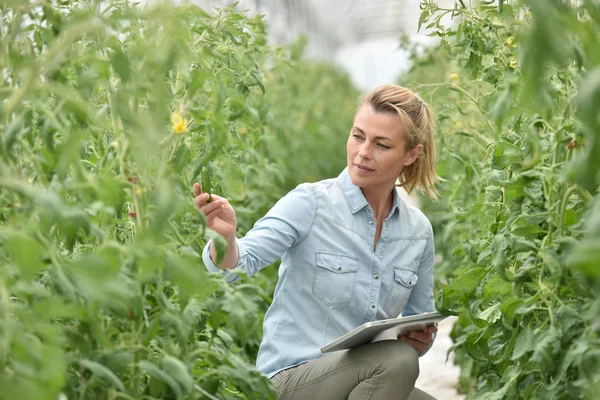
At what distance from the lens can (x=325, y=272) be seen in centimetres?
262

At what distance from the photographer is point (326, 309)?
2.62 meters

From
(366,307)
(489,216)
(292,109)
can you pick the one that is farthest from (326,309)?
(292,109)

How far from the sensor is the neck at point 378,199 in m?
2.77

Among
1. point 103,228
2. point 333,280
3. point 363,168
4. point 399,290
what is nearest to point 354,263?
point 333,280

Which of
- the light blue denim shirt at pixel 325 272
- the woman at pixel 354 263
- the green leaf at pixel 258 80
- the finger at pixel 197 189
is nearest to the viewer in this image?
the finger at pixel 197 189

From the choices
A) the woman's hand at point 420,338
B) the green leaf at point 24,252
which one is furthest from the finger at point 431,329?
the green leaf at point 24,252

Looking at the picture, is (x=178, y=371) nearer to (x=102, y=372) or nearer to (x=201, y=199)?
(x=102, y=372)

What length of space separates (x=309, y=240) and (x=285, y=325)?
Answer: 0.27 metres

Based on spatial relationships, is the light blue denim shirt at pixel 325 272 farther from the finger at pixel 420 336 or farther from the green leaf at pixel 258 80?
the green leaf at pixel 258 80

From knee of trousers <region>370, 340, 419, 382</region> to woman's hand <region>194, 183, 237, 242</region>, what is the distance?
63 centimetres

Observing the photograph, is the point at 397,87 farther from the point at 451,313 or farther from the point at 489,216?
the point at 451,313

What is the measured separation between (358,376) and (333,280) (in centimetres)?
31

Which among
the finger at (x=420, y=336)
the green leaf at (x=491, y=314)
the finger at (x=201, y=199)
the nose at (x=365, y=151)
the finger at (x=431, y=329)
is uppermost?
the finger at (x=201, y=199)

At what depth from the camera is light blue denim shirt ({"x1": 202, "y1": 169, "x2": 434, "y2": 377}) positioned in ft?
8.46
